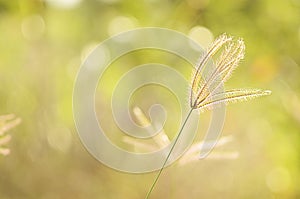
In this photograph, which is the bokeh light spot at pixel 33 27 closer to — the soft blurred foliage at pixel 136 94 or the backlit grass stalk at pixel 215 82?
the soft blurred foliage at pixel 136 94

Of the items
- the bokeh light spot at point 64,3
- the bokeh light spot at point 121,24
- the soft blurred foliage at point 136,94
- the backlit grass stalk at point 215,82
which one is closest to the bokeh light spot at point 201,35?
the soft blurred foliage at point 136,94

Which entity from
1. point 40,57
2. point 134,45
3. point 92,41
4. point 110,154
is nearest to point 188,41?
point 134,45

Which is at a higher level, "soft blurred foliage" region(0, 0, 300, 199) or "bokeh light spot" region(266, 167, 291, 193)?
"soft blurred foliage" region(0, 0, 300, 199)

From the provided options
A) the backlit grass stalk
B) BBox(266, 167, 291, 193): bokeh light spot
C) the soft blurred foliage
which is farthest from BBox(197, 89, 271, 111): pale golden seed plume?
BBox(266, 167, 291, 193): bokeh light spot

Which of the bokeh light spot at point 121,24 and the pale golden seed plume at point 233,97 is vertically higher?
the bokeh light spot at point 121,24

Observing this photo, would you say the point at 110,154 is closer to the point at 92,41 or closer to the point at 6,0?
the point at 92,41

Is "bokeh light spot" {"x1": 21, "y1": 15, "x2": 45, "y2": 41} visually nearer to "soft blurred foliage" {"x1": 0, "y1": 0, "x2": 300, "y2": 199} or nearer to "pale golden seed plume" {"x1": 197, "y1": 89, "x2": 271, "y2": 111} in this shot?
"soft blurred foliage" {"x1": 0, "y1": 0, "x2": 300, "y2": 199}

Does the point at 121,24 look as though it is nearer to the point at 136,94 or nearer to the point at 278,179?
the point at 136,94

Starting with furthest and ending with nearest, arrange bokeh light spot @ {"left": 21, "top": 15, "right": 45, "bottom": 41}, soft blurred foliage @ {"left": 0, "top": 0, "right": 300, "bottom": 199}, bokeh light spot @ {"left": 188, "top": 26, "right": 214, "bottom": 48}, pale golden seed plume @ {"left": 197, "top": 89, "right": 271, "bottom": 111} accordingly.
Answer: bokeh light spot @ {"left": 188, "top": 26, "right": 214, "bottom": 48} < bokeh light spot @ {"left": 21, "top": 15, "right": 45, "bottom": 41} < soft blurred foliage @ {"left": 0, "top": 0, "right": 300, "bottom": 199} < pale golden seed plume @ {"left": 197, "top": 89, "right": 271, "bottom": 111}

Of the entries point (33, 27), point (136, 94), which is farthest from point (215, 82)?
point (33, 27)
